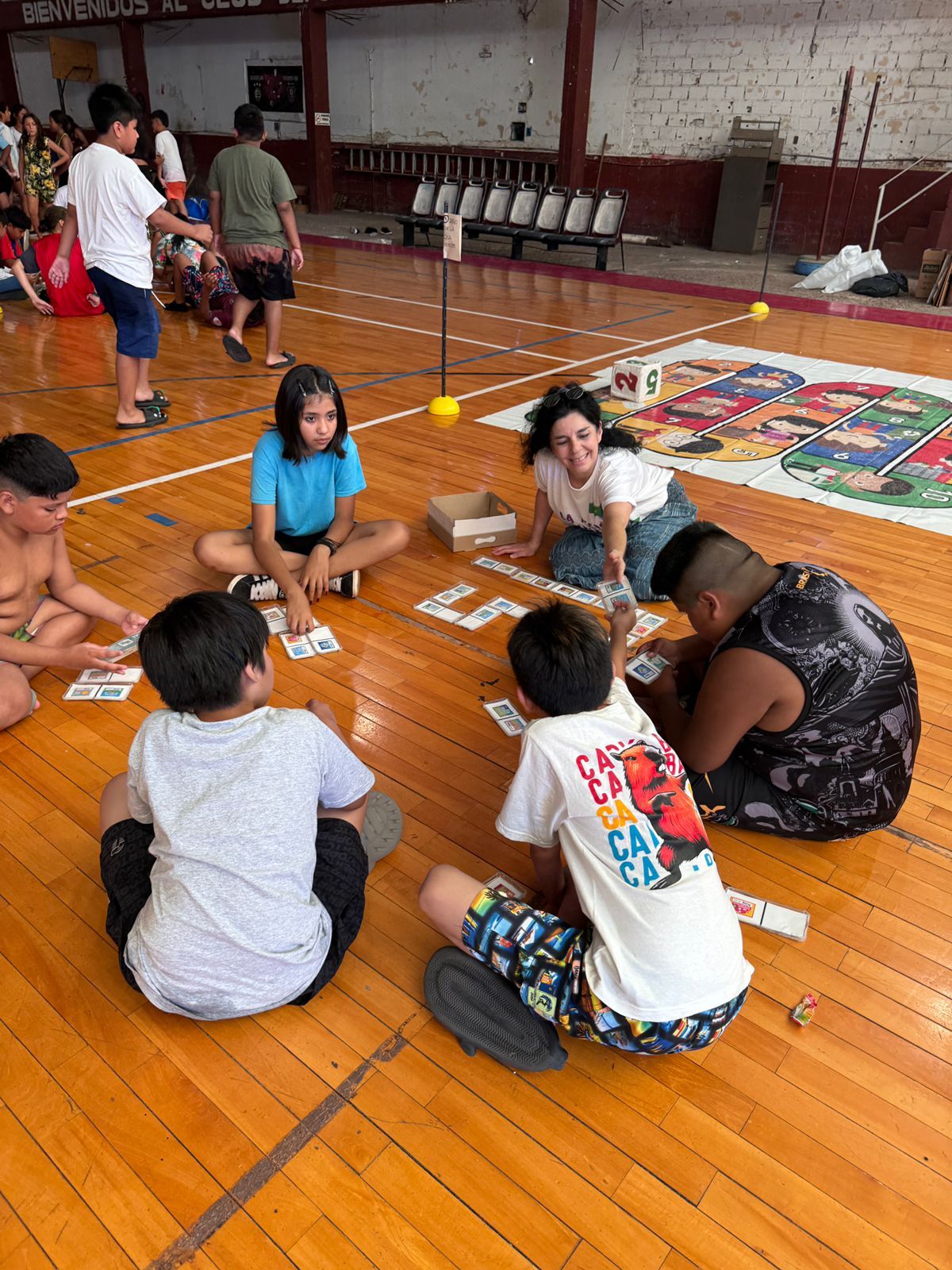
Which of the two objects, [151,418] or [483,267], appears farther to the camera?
[483,267]

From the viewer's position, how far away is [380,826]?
206 cm

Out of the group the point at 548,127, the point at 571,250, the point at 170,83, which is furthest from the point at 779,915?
the point at 170,83

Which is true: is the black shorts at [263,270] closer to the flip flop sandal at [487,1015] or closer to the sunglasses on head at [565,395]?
the sunglasses on head at [565,395]

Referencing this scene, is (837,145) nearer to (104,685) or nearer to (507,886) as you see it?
(104,685)

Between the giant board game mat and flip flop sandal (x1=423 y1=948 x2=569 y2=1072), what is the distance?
312 cm

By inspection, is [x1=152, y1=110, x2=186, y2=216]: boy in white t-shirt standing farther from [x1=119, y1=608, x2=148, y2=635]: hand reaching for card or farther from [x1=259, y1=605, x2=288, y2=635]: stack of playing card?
[x1=119, y1=608, x2=148, y2=635]: hand reaching for card

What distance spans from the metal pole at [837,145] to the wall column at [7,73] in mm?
16954

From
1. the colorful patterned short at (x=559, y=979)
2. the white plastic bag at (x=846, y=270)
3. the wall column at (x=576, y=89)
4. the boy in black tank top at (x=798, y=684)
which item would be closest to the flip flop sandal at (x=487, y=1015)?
the colorful patterned short at (x=559, y=979)

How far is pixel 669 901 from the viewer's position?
4.45ft

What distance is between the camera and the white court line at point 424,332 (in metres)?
6.33

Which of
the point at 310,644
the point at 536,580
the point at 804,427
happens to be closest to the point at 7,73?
the point at 804,427

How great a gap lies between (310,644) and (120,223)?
9.20 feet

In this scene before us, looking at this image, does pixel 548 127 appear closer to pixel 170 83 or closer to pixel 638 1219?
pixel 170 83

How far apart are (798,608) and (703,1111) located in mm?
935
